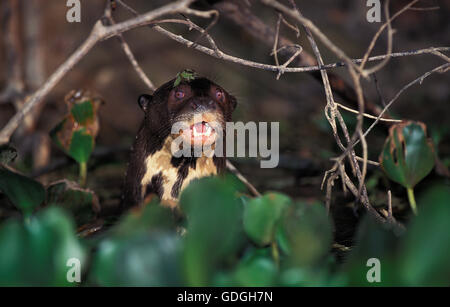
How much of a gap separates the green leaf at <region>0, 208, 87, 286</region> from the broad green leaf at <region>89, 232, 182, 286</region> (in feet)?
0.29

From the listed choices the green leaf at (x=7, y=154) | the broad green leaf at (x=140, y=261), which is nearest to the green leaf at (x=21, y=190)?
the green leaf at (x=7, y=154)

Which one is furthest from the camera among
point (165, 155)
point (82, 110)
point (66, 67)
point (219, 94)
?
point (82, 110)

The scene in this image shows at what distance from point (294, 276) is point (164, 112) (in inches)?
52.1

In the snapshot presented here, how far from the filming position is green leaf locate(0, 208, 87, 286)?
130cm

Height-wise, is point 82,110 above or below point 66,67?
above

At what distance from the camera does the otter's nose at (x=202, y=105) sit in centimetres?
239

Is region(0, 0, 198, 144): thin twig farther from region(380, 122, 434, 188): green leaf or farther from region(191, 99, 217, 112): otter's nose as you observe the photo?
region(380, 122, 434, 188): green leaf

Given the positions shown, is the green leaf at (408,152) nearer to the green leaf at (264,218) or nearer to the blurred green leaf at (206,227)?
the green leaf at (264,218)

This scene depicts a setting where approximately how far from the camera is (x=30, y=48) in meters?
5.21

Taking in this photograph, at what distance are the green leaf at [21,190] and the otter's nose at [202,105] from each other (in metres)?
0.71

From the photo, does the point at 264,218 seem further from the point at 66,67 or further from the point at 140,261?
the point at 66,67

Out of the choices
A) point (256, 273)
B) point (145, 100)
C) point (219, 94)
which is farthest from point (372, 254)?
point (145, 100)

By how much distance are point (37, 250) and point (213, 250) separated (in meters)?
0.41

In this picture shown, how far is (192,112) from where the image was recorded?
2398mm
